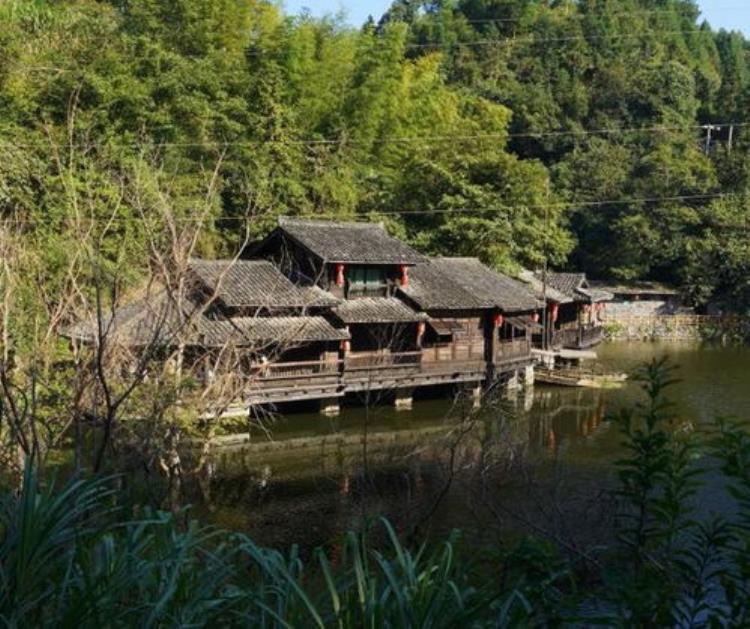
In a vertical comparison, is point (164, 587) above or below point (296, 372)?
above

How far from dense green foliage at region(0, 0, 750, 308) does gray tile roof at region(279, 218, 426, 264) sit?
1.73 meters

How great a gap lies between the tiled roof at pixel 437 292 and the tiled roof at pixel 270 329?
3.13 meters

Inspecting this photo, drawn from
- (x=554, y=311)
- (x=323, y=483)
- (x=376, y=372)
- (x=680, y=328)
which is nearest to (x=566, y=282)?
(x=554, y=311)

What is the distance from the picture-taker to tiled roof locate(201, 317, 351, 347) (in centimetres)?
1895

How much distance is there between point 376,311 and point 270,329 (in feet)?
10.9

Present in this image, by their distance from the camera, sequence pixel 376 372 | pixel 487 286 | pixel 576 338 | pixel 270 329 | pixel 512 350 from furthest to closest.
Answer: pixel 576 338 → pixel 487 286 → pixel 512 350 → pixel 376 372 → pixel 270 329

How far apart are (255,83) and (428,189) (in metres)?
7.38

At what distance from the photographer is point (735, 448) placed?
386 centimetres

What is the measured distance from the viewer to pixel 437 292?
24.6 meters

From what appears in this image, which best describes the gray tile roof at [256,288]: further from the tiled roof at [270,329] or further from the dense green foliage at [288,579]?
the dense green foliage at [288,579]

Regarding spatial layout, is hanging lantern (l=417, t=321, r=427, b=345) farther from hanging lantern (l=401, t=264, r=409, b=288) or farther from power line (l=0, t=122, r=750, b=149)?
power line (l=0, t=122, r=750, b=149)

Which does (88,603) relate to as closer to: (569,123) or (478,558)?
(478,558)

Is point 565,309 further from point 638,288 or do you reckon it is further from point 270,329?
point 270,329

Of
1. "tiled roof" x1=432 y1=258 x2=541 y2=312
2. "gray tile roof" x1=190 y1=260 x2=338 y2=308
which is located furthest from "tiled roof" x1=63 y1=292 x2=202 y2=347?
"tiled roof" x1=432 y1=258 x2=541 y2=312
